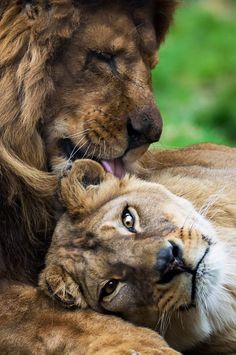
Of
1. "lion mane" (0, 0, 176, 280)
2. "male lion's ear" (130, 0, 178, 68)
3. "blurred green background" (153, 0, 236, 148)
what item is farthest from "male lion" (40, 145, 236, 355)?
"blurred green background" (153, 0, 236, 148)

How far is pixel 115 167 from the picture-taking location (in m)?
3.59

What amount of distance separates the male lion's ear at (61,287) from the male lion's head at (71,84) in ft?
1.30

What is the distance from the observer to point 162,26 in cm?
380

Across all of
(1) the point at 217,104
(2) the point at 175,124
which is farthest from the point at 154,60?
(1) the point at 217,104

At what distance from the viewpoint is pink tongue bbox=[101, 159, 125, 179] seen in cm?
354

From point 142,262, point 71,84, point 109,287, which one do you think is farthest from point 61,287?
point 71,84

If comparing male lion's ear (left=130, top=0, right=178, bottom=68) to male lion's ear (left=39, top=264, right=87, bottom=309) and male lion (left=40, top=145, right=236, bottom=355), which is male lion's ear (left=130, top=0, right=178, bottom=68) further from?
male lion's ear (left=39, top=264, right=87, bottom=309)

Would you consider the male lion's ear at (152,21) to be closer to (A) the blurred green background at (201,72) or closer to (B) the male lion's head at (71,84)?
(B) the male lion's head at (71,84)

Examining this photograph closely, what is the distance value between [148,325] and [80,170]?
1.97 ft

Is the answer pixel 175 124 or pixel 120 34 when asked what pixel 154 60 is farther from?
pixel 175 124

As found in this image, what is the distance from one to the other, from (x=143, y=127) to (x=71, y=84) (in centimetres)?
29

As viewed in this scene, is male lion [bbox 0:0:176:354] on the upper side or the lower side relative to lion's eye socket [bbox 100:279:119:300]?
upper

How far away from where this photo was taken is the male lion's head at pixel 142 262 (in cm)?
303

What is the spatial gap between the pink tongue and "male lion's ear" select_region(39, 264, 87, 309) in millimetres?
459
